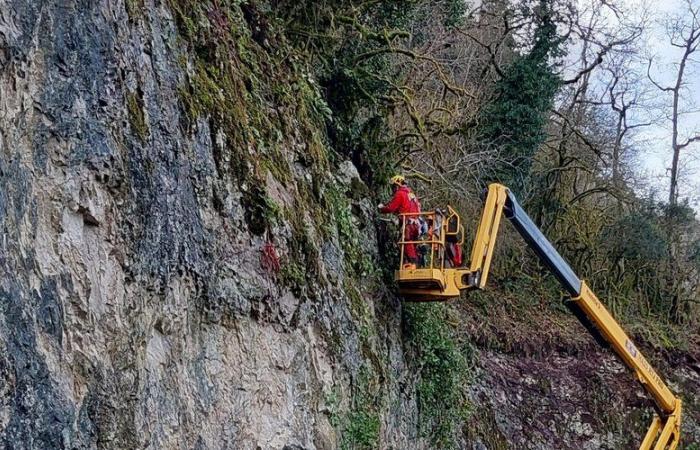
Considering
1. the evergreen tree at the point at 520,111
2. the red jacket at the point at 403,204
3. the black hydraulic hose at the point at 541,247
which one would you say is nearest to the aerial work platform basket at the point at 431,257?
the red jacket at the point at 403,204

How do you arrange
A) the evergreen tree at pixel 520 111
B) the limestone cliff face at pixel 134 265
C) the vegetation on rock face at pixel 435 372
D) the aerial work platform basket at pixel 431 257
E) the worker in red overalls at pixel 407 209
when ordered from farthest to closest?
the evergreen tree at pixel 520 111, the vegetation on rock face at pixel 435 372, the worker in red overalls at pixel 407 209, the aerial work platform basket at pixel 431 257, the limestone cliff face at pixel 134 265

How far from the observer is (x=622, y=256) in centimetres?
1962

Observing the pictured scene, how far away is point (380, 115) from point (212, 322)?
650cm

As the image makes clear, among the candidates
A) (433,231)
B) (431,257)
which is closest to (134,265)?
(431,257)

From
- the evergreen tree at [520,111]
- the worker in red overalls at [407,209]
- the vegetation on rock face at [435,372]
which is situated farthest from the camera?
the evergreen tree at [520,111]

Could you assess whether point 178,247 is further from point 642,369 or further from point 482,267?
point 642,369

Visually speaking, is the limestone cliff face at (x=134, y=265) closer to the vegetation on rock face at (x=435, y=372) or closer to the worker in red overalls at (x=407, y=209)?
the worker in red overalls at (x=407, y=209)

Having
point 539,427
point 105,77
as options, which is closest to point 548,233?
point 539,427

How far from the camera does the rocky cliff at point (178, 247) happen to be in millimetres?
4219

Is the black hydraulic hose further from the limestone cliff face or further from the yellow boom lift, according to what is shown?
the limestone cliff face

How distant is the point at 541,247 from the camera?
33.6 ft

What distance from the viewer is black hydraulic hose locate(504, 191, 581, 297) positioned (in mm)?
9902

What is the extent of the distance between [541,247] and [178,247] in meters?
6.14

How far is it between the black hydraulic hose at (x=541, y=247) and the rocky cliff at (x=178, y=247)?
76.8 inches
